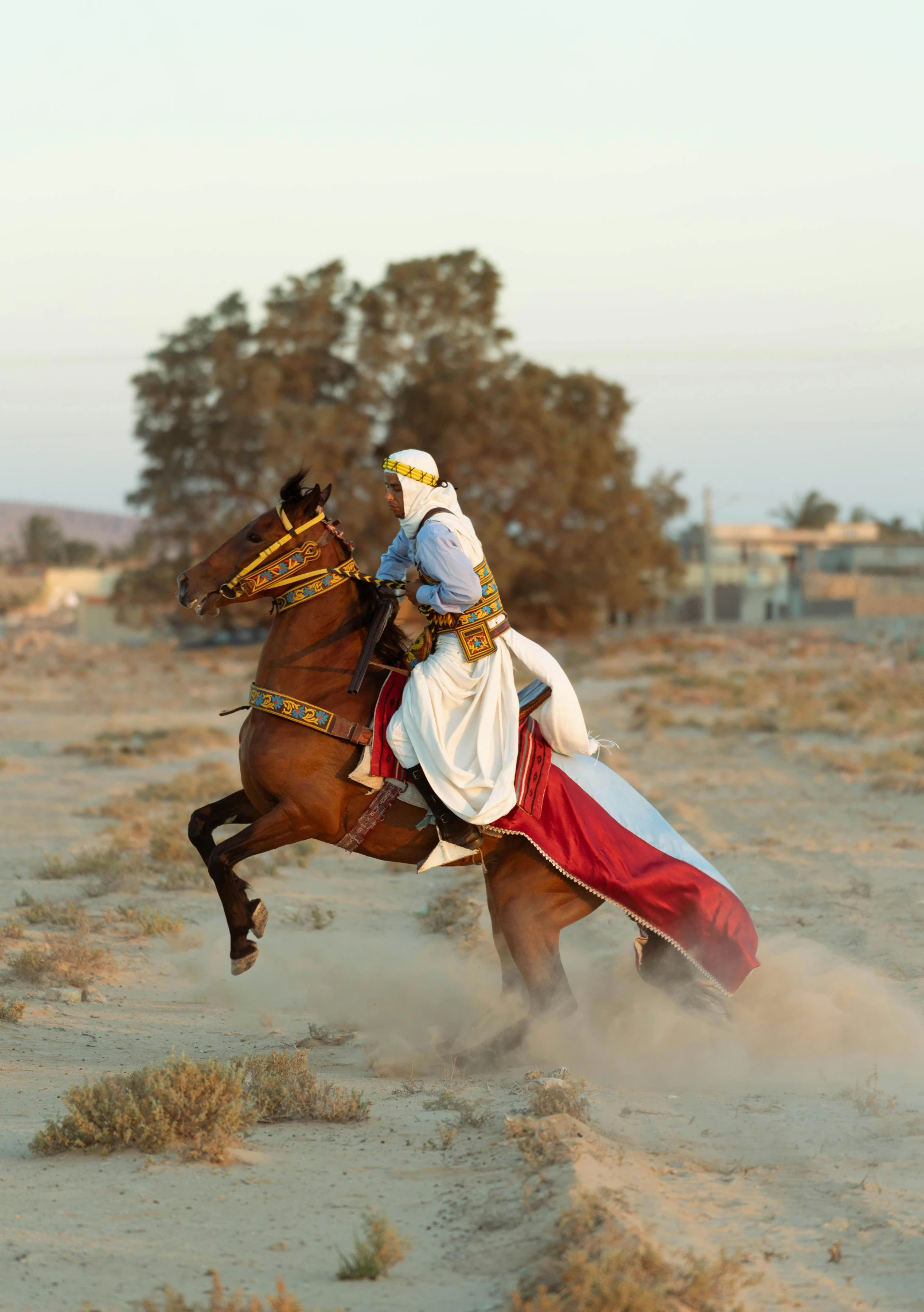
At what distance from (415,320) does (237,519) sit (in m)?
8.91

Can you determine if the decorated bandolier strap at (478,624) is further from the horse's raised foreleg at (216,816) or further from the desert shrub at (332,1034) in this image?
the desert shrub at (332,1034)

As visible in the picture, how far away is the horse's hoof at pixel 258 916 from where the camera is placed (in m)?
6.25

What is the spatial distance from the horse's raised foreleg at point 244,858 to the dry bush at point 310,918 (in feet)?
10.5

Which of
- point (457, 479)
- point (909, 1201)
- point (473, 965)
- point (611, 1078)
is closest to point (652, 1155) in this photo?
point (909, 1201)

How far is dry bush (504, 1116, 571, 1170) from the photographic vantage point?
14.6 ft

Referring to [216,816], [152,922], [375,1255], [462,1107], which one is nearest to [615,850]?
[462,1107]

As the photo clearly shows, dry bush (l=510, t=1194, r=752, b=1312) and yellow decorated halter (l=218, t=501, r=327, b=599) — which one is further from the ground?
yellow decorated halter (l=218, t=501, r=327, b=599)

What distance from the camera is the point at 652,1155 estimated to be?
189 inches

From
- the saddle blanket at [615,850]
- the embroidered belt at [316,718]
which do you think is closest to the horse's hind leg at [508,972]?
the saddle blanket at [615,850]

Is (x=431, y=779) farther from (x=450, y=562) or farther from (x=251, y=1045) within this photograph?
(x=251, y=1045)

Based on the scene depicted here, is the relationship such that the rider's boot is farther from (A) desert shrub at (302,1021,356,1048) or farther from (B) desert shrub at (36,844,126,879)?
(B) desert shrub at (36,844,126,879)

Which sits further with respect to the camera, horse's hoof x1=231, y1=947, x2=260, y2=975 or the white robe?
horse's hoof x1=231, y1=947, x2=260, y2=975

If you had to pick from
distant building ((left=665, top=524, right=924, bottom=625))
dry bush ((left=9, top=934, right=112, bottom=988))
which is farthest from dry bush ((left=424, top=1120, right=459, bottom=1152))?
distant building ((left=665, top=524, right=924, bottom=625))

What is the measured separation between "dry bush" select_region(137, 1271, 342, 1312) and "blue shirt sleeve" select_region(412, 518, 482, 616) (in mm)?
3132
